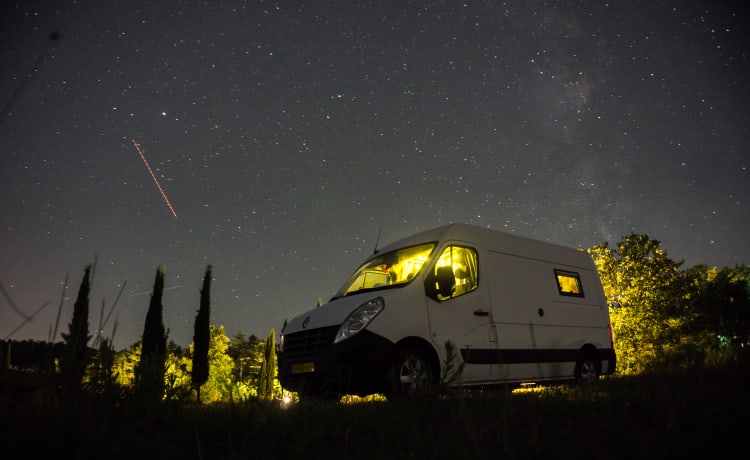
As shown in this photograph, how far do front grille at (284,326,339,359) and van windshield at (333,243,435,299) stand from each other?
1.10m

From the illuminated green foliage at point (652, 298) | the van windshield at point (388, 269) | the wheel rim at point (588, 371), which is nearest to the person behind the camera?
the van windshield at point (388, 269)

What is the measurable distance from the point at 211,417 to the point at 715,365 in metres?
4.70

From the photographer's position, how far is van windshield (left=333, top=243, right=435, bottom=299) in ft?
23.5

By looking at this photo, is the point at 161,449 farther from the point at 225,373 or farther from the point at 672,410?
the point at 225,373

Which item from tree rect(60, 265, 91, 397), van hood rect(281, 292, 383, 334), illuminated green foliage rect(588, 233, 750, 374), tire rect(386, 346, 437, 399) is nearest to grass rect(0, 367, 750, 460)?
tree rect(60, 265, 91, 397)

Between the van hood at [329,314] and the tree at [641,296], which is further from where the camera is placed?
the tree at [641,296]

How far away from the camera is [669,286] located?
28172 millimetres

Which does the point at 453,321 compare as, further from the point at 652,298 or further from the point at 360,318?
the point at 652,298

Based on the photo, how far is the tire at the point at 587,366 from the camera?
850cm

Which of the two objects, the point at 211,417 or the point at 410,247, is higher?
the point at 410,247

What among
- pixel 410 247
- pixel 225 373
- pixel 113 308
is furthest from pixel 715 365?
pixel 225 373

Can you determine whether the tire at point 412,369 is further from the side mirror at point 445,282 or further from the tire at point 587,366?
the tire at point 587,366

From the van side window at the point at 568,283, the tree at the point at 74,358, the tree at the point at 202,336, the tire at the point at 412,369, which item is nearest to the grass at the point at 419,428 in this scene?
the tree at the point at 74,358

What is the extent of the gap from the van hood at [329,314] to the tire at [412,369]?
829 mm
